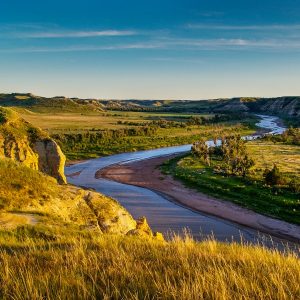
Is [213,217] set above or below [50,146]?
below

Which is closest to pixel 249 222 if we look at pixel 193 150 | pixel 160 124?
pixel 193 150

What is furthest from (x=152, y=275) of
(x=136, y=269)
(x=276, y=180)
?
(x=276, y=180)

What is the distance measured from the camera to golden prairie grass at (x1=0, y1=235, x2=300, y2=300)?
5316 millimetres

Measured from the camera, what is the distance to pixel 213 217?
1410 inches

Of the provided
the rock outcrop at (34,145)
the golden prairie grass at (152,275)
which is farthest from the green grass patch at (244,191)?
the golden prairie grass at (152,275)

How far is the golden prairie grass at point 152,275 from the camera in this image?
5316mm

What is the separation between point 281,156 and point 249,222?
36.5 metres

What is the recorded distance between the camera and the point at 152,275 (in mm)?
5910

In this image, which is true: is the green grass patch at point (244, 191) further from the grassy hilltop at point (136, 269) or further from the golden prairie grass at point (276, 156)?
the grassy hilltop at point (136, 269)

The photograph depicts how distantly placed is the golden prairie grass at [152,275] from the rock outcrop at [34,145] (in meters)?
21.8

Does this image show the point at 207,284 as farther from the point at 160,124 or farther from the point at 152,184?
the point at 160,124

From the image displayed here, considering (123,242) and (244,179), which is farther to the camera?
(244,179)

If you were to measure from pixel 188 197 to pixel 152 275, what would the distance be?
124ft

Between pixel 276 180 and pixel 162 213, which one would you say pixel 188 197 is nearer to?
pixel 162 213
